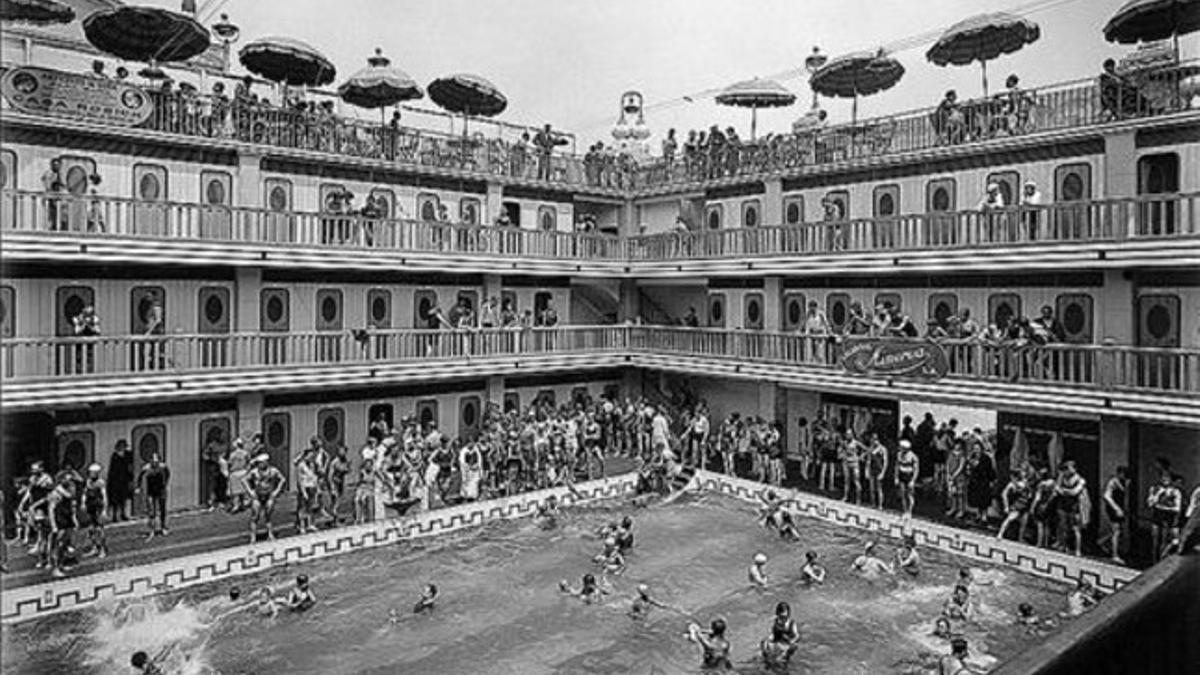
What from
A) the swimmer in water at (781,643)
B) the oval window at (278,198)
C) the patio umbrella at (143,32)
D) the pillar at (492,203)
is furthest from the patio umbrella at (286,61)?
the swimmer in water at (781,643)

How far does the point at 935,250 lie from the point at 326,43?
13.7 m

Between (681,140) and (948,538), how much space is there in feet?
53.9

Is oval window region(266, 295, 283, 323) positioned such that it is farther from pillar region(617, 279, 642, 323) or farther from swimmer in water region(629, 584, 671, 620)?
swimmer in water region(629, 584, 671, 620)

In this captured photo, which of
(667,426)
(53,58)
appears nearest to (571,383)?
(667,426)

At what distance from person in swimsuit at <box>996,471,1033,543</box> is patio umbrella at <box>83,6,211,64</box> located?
54.3ft

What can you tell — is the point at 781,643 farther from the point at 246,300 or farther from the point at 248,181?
the point at 248,181

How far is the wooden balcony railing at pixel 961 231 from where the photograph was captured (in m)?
15.4

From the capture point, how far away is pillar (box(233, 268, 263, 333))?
64.5ft

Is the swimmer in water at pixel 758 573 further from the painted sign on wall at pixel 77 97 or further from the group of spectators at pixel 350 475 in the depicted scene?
the painted sign on wall at pixel 77 97

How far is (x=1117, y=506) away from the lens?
1509 centimetres

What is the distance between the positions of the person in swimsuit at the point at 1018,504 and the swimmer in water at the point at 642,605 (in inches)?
254

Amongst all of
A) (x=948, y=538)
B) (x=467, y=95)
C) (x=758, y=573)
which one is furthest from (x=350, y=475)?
(x=948, y=538)

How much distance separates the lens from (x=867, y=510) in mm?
18188

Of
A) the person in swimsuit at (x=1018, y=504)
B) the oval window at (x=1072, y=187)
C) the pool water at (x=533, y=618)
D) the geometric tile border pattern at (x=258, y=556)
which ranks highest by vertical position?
the oval window at (x=1072, y=187)
